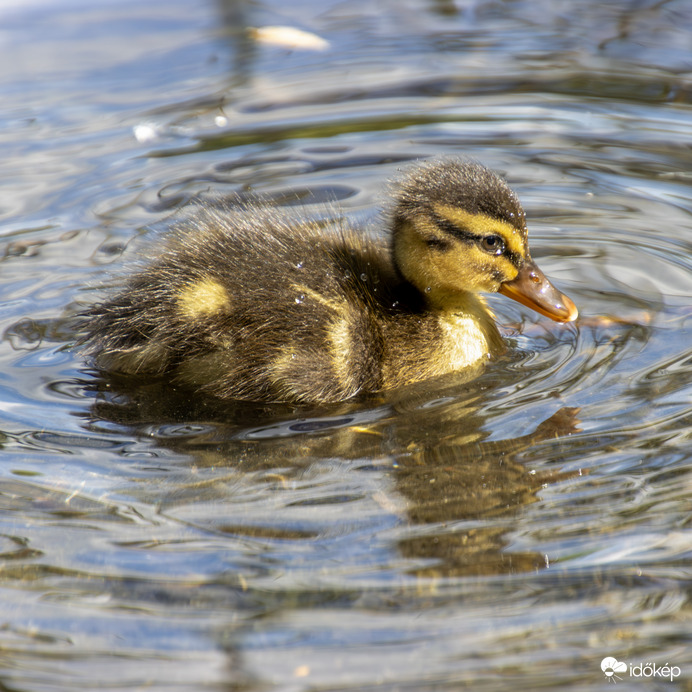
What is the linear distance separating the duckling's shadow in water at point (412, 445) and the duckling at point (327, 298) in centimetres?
10

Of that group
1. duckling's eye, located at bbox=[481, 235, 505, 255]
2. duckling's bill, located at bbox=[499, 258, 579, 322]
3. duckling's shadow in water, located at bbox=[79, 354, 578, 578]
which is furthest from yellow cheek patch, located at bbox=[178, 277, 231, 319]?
duckling's bill, located at bbox=[499, 258, 579, 322]

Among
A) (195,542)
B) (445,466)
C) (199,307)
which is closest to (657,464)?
(445,466)

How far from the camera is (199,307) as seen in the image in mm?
3424

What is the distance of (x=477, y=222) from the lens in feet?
11.9

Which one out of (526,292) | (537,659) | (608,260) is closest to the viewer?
(537,659)

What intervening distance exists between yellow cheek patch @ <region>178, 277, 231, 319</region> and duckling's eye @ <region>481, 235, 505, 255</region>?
942 mm

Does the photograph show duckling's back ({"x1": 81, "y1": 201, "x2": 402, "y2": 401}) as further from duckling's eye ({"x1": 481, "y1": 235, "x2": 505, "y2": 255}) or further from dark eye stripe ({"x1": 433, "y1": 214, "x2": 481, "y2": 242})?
duckling's eye ({"x1": 481, "y1": 235, "x2": 505, "y2": 255})

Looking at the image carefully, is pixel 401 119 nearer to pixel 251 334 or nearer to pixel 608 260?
pixel 608 260

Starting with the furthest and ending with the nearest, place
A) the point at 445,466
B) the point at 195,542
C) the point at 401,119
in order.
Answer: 1. the point at 401,119
2. the point at 445,466
3. the point at 195,542

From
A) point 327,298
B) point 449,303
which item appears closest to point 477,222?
point 449,303

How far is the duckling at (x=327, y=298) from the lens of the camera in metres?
3.45

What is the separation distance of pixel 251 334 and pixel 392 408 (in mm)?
537

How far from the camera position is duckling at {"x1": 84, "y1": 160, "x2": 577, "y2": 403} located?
345 cm

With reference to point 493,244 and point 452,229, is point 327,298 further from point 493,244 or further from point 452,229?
point 493,244
